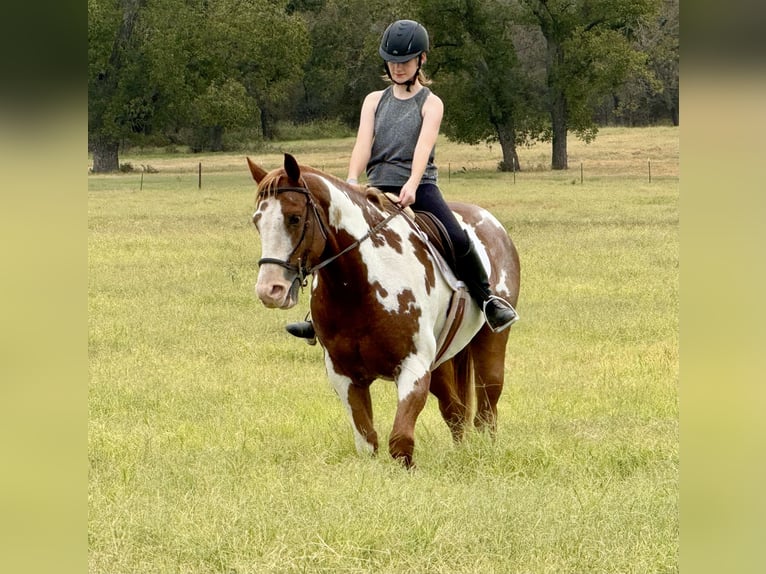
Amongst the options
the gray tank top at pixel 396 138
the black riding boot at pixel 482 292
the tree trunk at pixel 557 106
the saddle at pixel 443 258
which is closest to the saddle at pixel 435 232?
the saddle at pixel 443 258

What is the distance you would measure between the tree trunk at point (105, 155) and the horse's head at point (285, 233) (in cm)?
4829

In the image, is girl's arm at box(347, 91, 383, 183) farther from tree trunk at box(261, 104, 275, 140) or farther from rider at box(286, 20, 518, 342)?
tree trunk at box(261, 104, 275, 140)

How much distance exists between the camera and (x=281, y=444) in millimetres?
6707

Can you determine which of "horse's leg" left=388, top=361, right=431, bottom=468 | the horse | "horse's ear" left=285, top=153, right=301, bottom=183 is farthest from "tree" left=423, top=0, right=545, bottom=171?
"horse's ear" left=285, top=153, right=301, bottom=183

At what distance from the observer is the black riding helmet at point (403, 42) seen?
229 inches

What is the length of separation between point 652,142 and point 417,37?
53201 millimetres

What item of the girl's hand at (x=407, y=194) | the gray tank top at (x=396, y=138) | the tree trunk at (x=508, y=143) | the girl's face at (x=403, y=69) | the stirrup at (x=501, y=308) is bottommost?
the stirrup at (x=501, y=308)

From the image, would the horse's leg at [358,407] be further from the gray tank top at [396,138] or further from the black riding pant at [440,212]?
the gray tank top at [396,138]

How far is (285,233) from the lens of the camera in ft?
A: 17.3

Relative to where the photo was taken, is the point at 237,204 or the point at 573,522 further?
the point at 237,204

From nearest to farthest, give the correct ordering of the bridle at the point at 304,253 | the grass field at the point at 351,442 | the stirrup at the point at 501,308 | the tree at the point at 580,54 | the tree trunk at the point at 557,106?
the grass field at the point at 351,442, the bridle at the point at 304,253, the stirrup at the point at 501,308, the tree at the point at 580,54, the tree trunk at the point at 557,106
